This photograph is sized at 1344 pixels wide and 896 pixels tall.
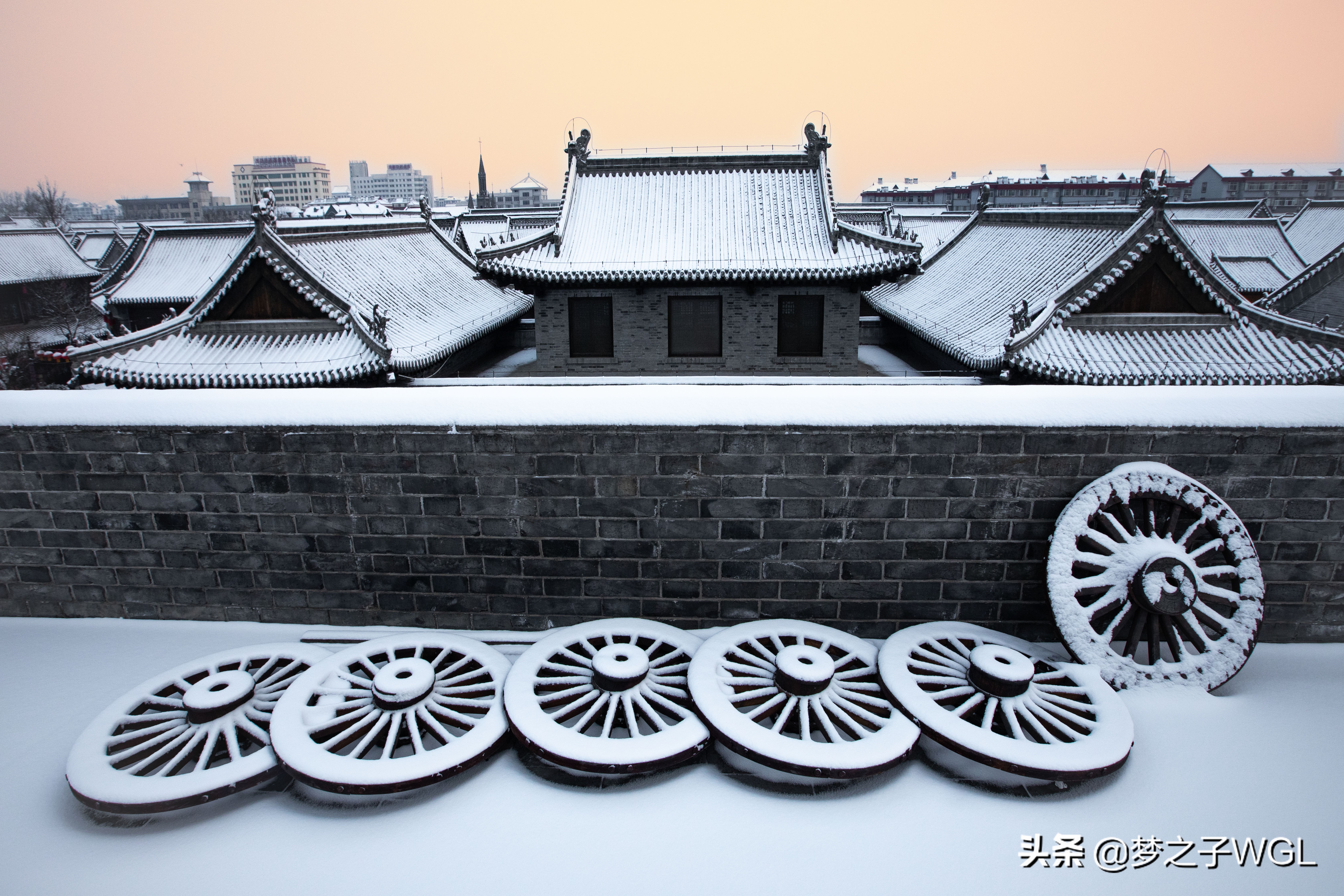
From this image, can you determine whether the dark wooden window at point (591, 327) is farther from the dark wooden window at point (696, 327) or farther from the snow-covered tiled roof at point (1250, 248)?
the snow-covered tiled roof at point (1250, 248)

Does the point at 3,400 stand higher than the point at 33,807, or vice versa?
the point at 3,400

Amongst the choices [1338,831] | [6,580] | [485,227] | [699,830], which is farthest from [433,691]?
[485,227]

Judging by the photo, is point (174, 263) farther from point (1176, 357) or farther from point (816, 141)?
point (1176, 357)

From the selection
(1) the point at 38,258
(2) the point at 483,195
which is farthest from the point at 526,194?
(1) the point at 38,258

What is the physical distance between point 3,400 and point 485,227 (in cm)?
2845

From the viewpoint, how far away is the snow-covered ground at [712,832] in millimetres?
2404

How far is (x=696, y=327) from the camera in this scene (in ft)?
45.2

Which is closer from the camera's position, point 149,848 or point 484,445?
point 149,848

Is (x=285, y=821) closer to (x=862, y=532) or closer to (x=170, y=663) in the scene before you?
(x=170, y=663)

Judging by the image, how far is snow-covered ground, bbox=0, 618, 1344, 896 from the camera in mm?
2404

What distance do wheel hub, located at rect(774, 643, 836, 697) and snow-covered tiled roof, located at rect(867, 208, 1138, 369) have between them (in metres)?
9.59

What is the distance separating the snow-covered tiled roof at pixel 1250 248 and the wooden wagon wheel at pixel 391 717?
2966 cm

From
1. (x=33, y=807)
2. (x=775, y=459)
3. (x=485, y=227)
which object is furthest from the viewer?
(x=485, y=227)

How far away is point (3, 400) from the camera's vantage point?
379 cm
